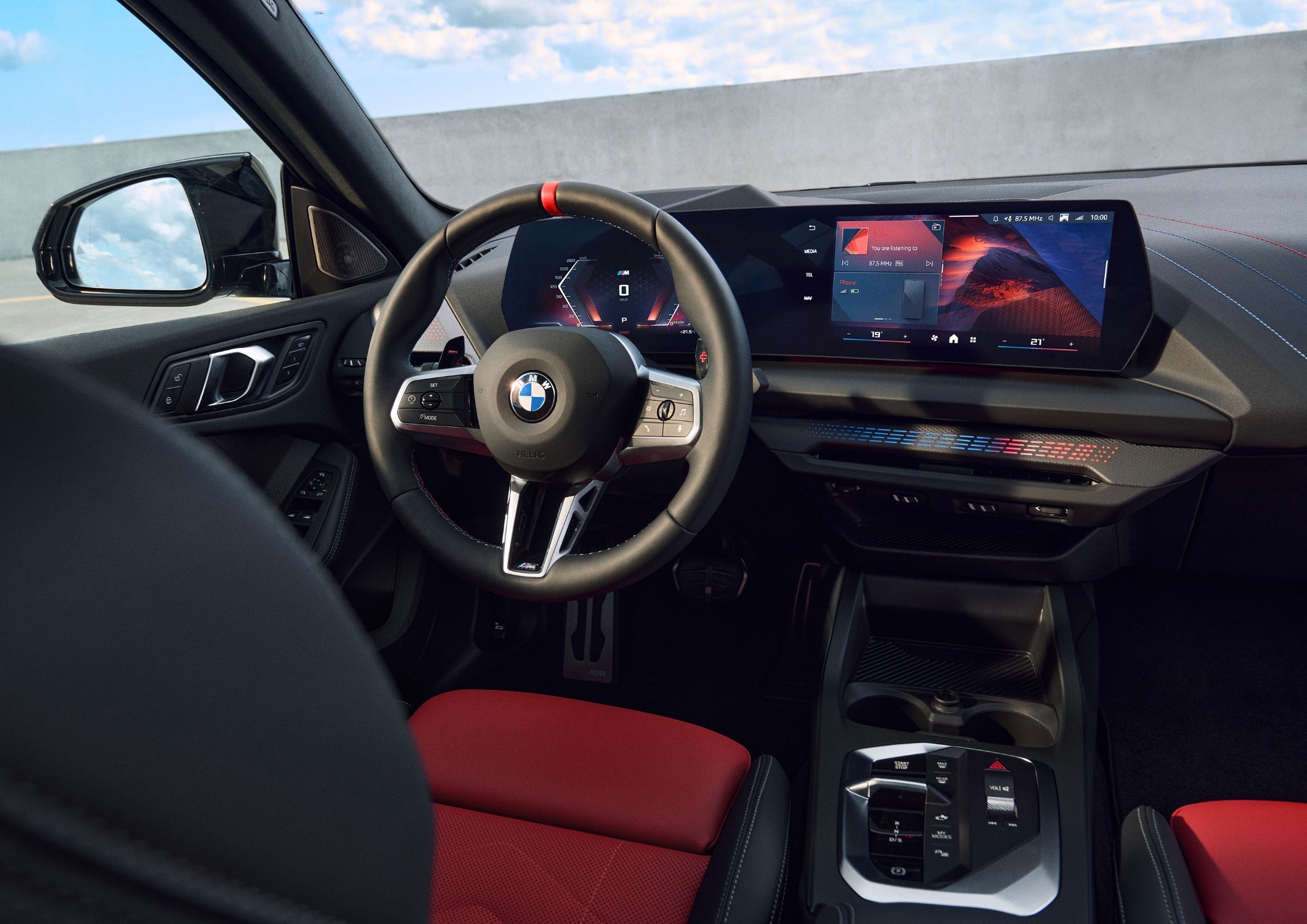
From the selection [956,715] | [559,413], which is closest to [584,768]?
[559,413]

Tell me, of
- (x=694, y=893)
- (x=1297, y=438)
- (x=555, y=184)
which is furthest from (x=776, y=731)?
(x=555, y=184)

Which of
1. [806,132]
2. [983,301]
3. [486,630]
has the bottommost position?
[486,630]

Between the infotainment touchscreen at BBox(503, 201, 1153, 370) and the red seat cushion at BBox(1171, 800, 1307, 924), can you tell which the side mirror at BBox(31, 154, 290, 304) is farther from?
the red seat cushion at BBox(1171, 800, 1307, 924)

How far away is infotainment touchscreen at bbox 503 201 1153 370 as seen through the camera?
1.39 m

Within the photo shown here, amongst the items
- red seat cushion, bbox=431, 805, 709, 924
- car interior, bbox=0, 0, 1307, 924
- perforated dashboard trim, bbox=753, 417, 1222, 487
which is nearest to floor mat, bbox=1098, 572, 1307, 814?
car interior, bbox=0, 0, 1307, 924

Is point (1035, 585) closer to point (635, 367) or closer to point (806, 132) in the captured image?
point (635, 367)

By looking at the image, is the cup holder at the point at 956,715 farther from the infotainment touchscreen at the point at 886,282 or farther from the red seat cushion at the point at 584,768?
the infotainment touchscreen at the point at 886,282

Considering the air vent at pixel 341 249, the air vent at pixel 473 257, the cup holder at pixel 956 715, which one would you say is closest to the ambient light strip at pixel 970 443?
the cup holder at pixel 956 715

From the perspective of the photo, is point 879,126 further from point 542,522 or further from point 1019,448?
point 542,522

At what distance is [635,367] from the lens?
1.26 metres

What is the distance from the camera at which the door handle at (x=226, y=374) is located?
1.50m

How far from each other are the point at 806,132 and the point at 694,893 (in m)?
5.00

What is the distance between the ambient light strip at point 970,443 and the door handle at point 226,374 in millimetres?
979

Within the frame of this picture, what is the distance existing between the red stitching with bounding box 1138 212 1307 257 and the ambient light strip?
418mm
